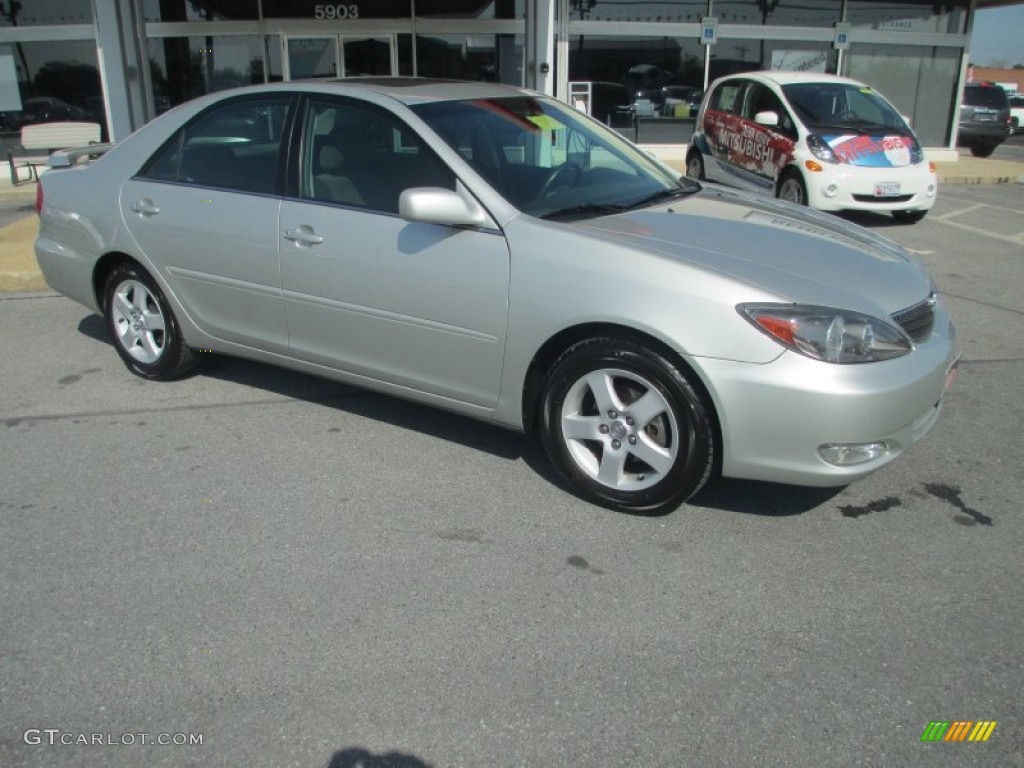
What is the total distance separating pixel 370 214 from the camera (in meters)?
4.00

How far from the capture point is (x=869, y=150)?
10172 mm

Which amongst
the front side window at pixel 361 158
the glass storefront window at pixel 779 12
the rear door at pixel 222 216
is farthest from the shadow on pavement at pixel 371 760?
the glass storefront window at pixel 779 12

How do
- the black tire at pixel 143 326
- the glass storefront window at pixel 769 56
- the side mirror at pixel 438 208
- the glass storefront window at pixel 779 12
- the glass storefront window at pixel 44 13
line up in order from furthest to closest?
1. the glass storefront window at pixel 769 56
2. the glass storefront window at pixel 779 12
3. the glass storefront window at pixel 44 13
4. the black tire at pixel 143 326
5. the side mirror at pixel 438 208

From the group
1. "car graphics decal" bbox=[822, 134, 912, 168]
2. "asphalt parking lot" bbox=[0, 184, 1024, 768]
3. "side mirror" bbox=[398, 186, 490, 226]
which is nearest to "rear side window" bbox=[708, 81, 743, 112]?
"car graphics decal" bbox=[822, 134, 912, 168]

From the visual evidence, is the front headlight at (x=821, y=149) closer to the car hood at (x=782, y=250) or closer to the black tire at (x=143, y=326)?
the car hood at (x=782, y=250)

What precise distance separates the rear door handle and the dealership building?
33.3ft

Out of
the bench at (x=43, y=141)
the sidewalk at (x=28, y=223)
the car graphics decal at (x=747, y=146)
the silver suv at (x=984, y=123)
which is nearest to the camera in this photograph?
the sidewalk at (x=28, y=223)

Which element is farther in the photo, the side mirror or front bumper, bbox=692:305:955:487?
the side mirror

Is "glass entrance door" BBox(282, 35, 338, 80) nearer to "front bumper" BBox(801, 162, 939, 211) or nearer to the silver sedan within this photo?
"front bumper" BBox(801, 162, 939, 211)

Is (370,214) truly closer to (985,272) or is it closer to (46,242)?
(46,242)

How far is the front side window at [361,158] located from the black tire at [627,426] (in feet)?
3.39

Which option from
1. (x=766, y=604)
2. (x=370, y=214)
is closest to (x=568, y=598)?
(x=766, y=604)

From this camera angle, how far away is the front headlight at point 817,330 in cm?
318

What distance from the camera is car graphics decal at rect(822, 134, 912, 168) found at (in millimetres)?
10062
